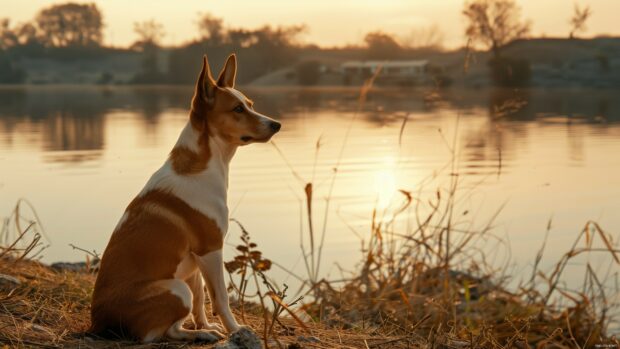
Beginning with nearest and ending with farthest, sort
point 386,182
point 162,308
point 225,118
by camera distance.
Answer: point 162,308 → point 225,118 → point 386,182

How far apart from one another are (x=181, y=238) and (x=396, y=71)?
73484 millimetres

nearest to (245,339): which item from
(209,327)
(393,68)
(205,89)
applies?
(209,327)

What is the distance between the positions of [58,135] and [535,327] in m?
18.7

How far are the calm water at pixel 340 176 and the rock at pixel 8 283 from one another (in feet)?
11.0

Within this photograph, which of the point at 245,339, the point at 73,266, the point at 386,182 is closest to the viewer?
the point at 245,339

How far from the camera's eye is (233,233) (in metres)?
9.80

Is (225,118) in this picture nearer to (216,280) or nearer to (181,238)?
(181,238)

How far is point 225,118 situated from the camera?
16.7 ft

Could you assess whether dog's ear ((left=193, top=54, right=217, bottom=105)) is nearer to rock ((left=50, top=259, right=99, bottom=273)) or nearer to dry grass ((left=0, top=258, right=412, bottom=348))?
dry grass ((left=0, top=258, right=412, bottom=348))

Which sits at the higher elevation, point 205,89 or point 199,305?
point 205,89

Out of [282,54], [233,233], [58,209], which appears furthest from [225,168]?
[282,54]

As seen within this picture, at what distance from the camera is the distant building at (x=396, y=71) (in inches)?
2743

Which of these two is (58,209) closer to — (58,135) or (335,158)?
(335,158)

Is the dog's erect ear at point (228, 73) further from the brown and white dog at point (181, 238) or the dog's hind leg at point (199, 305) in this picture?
the dog's hind leg at point (199, 305)
